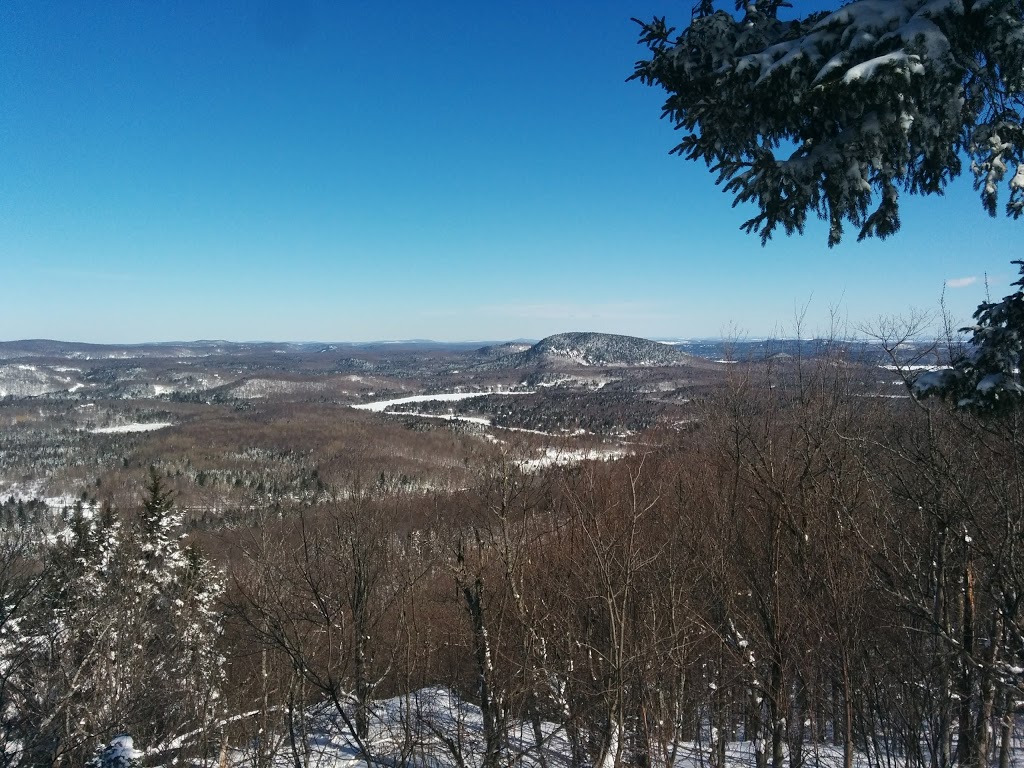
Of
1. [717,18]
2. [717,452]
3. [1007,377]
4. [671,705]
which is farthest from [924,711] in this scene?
[717,18]

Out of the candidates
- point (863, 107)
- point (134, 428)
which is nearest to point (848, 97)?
point (863, 107)

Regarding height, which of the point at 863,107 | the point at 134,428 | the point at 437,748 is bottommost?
the point at 134,428

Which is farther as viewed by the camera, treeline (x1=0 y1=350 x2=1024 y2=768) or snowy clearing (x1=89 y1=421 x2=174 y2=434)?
snowy clearing (x1=89 y1=421 x2=174 y2=434)

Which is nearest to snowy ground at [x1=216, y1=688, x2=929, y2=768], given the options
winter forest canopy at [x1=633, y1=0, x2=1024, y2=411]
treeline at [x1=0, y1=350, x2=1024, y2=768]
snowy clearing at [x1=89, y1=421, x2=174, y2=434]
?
treeline at [x1=0, y1=350, x2=1024, y2=768]

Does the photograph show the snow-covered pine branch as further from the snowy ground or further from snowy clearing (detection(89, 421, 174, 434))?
snowy clearing (detection(89, 421, 174, 434))

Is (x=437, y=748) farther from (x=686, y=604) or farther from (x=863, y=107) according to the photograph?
(x=863, y=107)

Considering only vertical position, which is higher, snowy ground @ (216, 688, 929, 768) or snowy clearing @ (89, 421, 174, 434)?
snowy ground @ (216, 688, 929, 768)

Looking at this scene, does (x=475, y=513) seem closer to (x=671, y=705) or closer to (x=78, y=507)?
(x=671, y=705)

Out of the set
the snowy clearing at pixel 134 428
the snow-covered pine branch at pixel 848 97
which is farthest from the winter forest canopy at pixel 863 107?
the snowy clearing at pixel 134 428

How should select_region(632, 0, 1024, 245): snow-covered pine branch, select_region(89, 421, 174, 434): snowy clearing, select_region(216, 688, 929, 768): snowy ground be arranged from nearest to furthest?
1. select_region(632, 0, 1024, 245): snow-covered pine branch
2. select_region(216, 688, 929, 768): snowy ground
3. select_region(89, 421, 174, 434): snowy clearing

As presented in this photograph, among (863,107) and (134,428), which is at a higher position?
(863,107)
